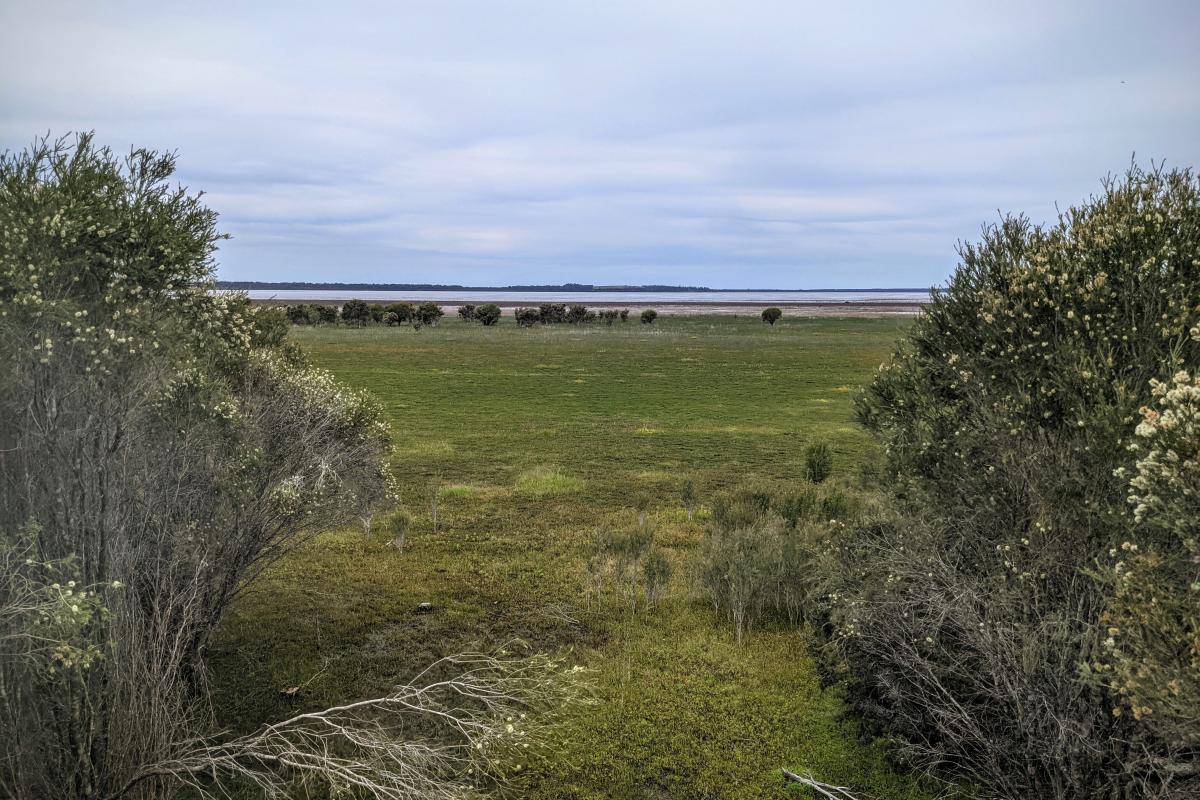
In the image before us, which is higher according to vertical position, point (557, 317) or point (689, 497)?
point (557, 317)

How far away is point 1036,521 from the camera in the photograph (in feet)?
26.3

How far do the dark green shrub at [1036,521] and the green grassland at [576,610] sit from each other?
177 centimetres

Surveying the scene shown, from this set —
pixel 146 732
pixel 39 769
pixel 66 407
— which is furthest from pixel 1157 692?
pixel 66 407

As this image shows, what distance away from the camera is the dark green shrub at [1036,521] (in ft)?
24.6

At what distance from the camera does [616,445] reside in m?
32.2

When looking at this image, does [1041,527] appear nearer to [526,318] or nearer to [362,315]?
[526,318]

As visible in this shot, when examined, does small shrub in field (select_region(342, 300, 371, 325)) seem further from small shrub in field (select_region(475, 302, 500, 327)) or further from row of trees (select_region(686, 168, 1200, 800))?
row of trees (select_region(686, 168, 1200, 800))

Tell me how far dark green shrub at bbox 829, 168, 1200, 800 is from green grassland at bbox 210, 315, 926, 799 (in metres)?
1.77

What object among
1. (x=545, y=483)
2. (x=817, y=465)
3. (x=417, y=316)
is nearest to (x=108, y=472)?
(x=545, y=483)

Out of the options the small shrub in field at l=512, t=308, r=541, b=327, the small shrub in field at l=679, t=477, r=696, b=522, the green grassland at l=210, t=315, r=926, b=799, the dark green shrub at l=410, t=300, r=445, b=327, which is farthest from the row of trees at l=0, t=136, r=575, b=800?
the small shrub in field at l=512, t=308, r=541, b=327

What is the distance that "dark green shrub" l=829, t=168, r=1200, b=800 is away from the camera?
749cm

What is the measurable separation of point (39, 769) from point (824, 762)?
938cm

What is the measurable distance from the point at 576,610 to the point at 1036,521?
9.35 metres

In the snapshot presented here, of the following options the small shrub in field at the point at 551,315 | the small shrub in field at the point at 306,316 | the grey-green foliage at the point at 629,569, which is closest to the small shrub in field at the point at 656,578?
the grey-green foliage at the point at 629,569
